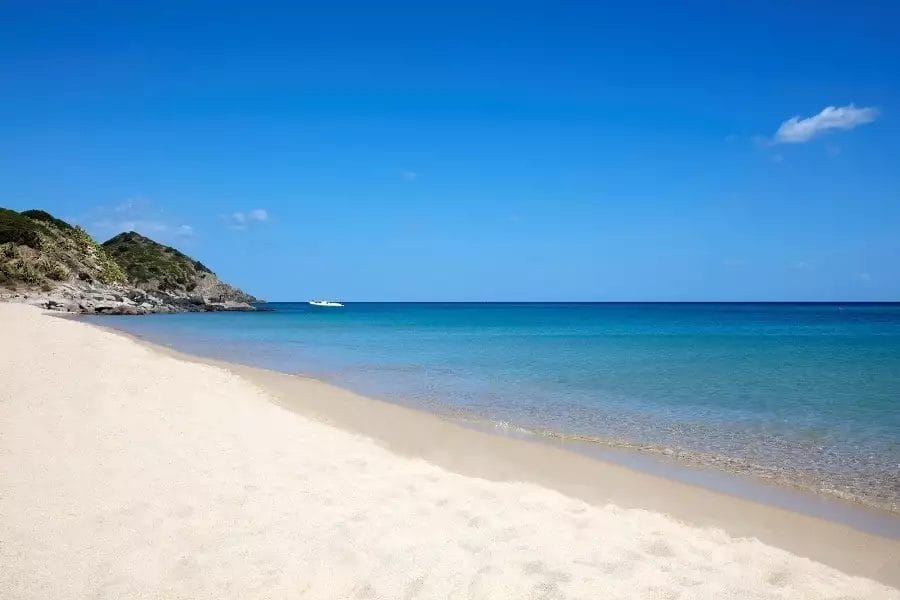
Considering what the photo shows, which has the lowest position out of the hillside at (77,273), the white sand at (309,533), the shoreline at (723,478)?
the shoreline at (723,478)

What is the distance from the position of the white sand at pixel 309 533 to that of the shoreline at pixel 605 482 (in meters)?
0.54

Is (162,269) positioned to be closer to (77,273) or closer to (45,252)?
(77,273)

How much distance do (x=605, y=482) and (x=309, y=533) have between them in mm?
4386

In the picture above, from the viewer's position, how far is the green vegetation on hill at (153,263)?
10206 cm

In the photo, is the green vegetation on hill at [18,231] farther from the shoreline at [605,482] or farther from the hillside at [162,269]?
the shoreline at [605,482]

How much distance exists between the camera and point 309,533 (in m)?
5.01

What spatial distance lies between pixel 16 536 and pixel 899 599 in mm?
7165

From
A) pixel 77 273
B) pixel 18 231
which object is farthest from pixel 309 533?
pixel 77 273

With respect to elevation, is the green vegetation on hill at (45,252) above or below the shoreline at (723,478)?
above

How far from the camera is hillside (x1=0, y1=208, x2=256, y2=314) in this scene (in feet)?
196

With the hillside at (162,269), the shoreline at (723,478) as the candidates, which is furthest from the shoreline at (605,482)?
the hillside at (162,269)

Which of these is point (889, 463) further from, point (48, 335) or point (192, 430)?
point (48, 335)

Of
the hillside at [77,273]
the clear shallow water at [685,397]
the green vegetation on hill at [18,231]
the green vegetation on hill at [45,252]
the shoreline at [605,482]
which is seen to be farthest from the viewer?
the green vegetation on hill at [18,231]

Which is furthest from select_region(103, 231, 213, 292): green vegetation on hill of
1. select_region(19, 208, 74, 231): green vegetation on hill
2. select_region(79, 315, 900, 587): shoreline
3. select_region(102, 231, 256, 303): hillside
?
select_region(79, 315, 900, 587): shoreline
